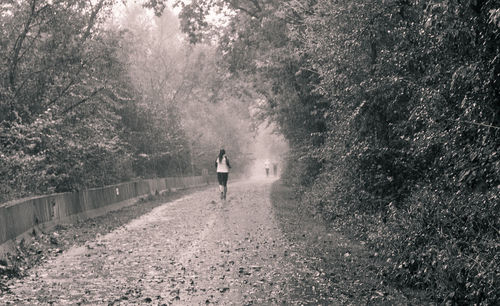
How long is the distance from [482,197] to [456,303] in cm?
130

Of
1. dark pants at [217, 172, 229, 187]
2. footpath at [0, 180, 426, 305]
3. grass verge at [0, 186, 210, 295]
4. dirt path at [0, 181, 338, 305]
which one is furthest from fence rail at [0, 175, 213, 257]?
dark pants at [217, 172, 229, 187]

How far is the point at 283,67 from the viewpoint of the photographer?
61.6 feet

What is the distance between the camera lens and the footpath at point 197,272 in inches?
265

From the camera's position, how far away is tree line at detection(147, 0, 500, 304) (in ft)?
19.0

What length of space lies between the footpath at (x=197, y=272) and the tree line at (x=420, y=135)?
0.91 m

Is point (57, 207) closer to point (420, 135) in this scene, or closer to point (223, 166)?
point (223, 166)

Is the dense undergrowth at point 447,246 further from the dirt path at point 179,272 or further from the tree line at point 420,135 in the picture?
the dirt path at point 179,272

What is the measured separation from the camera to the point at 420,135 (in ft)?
24.4

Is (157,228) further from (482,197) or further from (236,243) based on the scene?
(482,197)

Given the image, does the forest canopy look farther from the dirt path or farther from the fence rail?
the dirt path

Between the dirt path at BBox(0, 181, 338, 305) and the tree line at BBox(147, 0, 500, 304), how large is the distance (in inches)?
62.8

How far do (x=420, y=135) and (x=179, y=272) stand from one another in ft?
14.5

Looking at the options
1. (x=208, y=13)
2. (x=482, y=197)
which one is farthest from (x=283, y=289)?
(x=208, y=13)

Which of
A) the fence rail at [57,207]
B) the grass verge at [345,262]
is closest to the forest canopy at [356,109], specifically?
the grass verge at [345,262]
